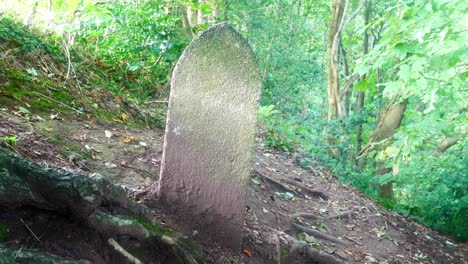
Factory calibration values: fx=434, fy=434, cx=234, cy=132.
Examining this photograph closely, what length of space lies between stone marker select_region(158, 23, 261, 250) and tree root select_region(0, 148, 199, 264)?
2.01 feet

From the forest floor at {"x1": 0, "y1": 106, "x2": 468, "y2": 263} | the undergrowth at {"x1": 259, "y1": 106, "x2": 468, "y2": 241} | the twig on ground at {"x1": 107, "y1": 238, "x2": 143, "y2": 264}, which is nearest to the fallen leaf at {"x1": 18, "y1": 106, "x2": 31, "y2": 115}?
the forest floor at {"x1": 0, "y1": 106, "x2": 468, "y2": 263}

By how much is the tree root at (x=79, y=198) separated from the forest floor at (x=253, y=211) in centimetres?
8

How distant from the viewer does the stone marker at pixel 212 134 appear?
351 cm

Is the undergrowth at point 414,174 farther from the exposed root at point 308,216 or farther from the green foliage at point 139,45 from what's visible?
the green foliage at point 139,45

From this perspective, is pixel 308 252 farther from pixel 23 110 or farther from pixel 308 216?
pixel 23 110

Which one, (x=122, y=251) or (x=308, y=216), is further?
(x=308, y=216)

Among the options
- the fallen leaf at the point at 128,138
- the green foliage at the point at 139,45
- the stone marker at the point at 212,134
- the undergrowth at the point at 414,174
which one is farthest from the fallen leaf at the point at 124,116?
the undergrowth at the point at 414,174

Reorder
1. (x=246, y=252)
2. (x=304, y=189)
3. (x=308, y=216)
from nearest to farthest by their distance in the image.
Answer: (x=246, y=252), (x=308, y=216), (x=304, y=189)

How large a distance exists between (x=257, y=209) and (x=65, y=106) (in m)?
2.42

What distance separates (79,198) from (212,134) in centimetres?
136

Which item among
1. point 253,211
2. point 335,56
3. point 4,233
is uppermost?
point 335,56

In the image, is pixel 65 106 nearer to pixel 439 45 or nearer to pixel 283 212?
pixel 283 212

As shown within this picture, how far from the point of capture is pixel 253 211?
491cm

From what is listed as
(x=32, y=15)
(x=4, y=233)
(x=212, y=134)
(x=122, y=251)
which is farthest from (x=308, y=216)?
(x=32, y=15)
